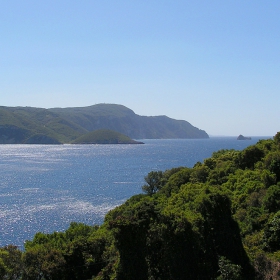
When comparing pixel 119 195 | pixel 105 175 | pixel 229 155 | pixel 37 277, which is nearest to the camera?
pixel 37 277

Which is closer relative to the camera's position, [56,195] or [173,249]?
[173,249]

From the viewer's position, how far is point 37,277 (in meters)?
29.0

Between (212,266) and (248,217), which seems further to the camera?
(248,217)

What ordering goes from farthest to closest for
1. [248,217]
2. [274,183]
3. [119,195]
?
[119,195], [274,183], [248,217]

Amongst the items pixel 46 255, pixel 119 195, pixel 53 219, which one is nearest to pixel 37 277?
pixel 46 255

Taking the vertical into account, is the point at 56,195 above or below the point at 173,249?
below

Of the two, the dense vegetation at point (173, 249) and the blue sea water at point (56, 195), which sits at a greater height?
the dense vegetation at point (173, 249)

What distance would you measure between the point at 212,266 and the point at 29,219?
57174mm

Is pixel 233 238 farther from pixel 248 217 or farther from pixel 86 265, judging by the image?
pixel 86 265

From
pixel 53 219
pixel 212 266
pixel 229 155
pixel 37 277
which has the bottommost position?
pixel 53 219

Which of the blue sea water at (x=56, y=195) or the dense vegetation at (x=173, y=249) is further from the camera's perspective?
the blue sea water at (x=56, y=195)

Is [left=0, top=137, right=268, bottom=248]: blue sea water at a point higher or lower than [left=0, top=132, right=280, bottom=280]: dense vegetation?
lower

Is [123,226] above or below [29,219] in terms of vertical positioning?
above

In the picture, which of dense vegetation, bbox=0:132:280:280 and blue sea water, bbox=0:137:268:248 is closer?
dense vegetation, bbox=0:132:280:280
